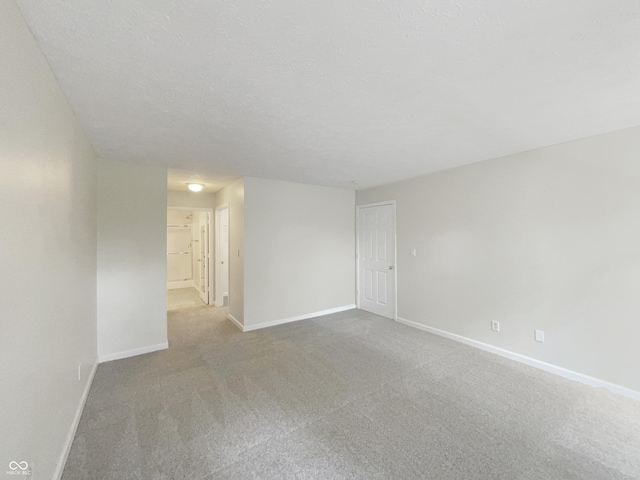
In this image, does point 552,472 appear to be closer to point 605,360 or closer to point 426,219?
point 605,360

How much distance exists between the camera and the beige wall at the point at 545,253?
2.29 meters

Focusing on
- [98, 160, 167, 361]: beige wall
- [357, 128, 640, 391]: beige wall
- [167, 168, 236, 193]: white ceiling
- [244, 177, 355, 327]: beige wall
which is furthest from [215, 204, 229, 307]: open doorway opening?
[357, 128, 640, 391]: beige wall

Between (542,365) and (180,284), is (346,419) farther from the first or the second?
(180,284)

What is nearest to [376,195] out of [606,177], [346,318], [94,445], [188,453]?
[346,318]

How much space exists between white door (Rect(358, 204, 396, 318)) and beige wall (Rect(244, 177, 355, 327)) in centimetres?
21

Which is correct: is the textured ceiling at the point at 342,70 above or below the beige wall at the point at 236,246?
above

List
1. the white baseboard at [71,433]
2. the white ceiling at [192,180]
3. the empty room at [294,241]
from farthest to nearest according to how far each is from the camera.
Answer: the white ceiling at [192,180]
the white baseboard at [71,433]
the empty room at [294,241]

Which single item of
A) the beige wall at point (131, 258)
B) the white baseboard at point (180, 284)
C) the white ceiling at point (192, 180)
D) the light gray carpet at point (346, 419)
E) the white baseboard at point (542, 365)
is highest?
the white ceiling at point (192, 180)

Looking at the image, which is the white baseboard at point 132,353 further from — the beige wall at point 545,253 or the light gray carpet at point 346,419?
the beige wall at point 545,253

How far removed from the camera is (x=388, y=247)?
14.8ft

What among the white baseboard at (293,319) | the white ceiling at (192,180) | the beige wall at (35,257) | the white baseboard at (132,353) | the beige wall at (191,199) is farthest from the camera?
the beige wall at (191,199)

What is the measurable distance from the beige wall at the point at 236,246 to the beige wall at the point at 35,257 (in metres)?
2.03

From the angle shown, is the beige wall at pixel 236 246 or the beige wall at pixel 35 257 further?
the beige wall at pixel 236 246

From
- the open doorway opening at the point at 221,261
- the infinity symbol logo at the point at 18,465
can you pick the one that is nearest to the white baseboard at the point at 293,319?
the open doorway opening at the point at 221,261
